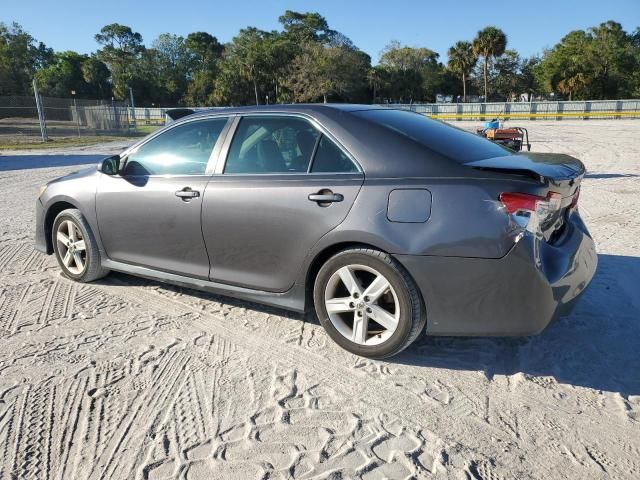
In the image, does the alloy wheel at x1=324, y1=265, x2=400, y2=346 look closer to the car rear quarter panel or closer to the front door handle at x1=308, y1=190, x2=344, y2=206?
the car rear quarter panel

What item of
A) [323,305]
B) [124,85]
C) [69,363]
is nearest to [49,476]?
[69,363]

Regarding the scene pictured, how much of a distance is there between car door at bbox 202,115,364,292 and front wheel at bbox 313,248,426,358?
24cm

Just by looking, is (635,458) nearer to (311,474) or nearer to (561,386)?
(561,386)

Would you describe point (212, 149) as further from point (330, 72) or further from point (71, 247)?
point (330, 72)

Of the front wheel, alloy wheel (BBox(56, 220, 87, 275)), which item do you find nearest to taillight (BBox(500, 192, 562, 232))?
the front wheel

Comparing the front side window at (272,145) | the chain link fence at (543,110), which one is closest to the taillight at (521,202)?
the front side window at (272,145)

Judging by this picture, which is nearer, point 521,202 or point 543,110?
point 521,202

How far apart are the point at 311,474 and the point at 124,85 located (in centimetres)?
8375

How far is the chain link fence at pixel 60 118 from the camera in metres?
28.4

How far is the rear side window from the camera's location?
328 cm

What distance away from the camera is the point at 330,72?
210 feet

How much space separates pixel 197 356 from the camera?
3.37 m

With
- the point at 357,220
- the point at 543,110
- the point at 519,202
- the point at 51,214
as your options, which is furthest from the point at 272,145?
the point at 543,110

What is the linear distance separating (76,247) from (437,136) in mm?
3352
